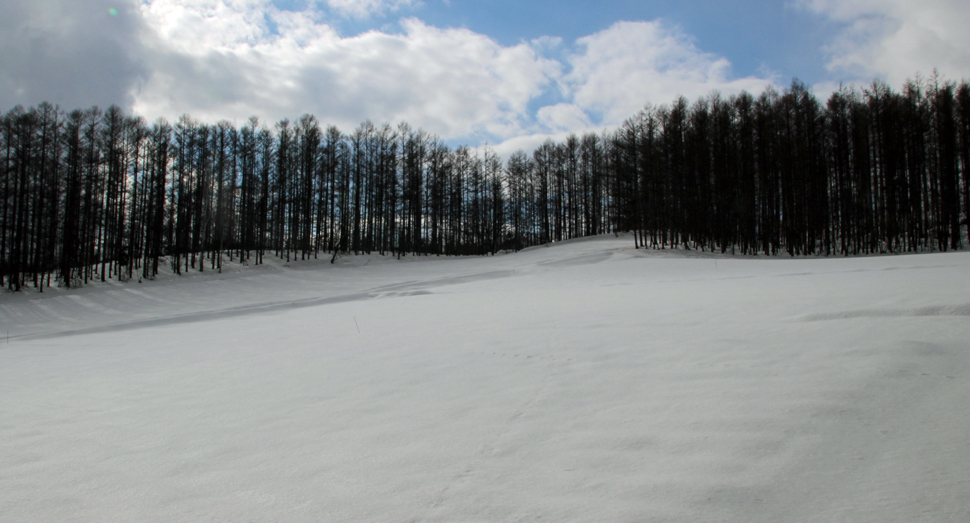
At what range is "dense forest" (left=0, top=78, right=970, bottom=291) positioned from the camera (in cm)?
2608

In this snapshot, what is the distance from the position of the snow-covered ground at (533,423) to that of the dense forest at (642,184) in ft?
81.1

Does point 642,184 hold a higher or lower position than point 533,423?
higher

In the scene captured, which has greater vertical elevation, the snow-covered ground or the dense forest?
the dense forest

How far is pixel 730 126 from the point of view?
32719 mm

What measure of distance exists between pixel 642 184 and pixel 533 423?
28.5 meters

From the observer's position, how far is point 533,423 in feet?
9.55

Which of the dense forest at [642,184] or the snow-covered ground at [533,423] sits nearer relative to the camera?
the snow-covered ground at [533,423]

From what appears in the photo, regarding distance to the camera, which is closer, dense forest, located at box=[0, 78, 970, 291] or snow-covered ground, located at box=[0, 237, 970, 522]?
snow-covered ground, located at box=[0, 237, 970, 522]

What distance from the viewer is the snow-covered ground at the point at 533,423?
78.4 inches

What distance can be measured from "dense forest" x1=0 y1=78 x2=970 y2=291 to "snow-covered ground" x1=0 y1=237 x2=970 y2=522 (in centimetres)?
2473

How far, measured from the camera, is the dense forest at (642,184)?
26.1m

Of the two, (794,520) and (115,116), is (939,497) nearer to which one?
(794,520)

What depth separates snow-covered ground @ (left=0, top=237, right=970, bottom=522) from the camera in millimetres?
1991

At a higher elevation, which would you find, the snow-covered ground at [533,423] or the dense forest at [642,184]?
the dense forest at [642,184]
